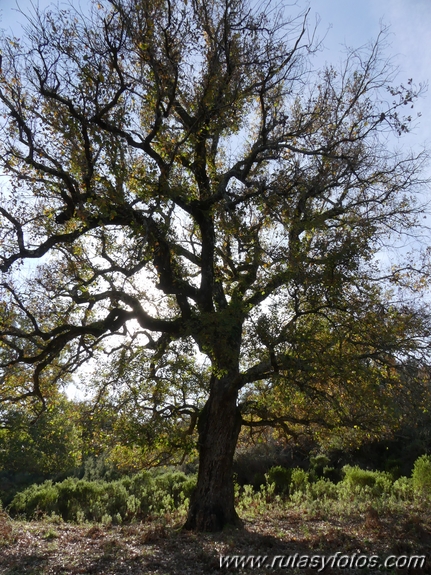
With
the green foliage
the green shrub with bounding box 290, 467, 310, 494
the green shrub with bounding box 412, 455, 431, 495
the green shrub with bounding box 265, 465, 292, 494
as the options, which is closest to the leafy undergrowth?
the green shrub with bounding box 412, 455, 431, 495

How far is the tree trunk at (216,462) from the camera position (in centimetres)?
905

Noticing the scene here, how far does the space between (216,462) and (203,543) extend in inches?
67.7

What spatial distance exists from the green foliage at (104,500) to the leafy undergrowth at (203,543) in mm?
2608

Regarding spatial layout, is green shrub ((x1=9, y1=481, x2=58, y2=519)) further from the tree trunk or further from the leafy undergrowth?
the tree trunk

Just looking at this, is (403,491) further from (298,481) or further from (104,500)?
(104,500)

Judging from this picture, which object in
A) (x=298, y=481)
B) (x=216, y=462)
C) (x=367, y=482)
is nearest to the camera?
(x=216, y=462)

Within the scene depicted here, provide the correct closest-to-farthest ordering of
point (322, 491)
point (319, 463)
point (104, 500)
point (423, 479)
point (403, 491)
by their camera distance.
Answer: point (423, 479), point (403, 491), point (322, 491), point (104, 500), point (319, 463)

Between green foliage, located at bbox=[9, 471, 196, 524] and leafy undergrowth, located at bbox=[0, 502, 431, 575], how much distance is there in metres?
2.61

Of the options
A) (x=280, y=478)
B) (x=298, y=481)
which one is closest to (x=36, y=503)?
(x=280, y=478)

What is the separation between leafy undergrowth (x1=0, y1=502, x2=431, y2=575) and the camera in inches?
259

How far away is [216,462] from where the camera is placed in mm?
9266

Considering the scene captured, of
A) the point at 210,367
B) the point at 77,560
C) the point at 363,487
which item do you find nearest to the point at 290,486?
the point at 363,487

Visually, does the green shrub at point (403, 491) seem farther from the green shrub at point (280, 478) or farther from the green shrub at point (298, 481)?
the green shrub at point (280, 478)

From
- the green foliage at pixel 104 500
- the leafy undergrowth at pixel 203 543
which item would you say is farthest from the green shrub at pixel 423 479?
the green foliage at pixel 104 500
